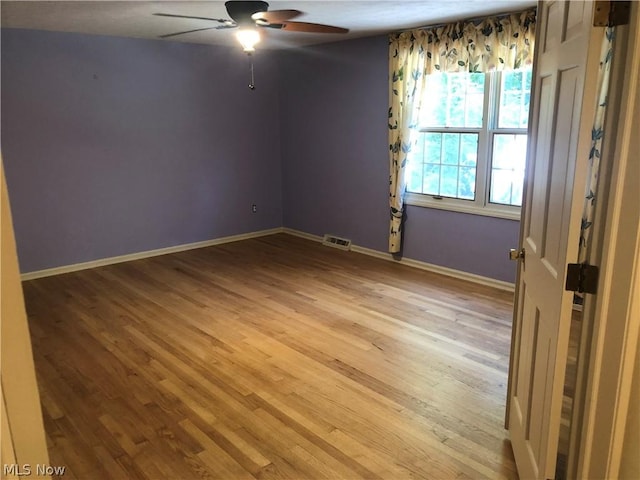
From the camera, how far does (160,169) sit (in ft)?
18.0

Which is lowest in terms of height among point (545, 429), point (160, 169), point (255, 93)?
point (545, 429)

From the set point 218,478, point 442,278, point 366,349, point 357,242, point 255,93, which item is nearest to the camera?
point 218,478

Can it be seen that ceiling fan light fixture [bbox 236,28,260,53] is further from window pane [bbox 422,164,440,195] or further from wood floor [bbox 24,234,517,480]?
window pane [bbox 422,164,440,195]

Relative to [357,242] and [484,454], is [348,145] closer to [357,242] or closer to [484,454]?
[357,242]

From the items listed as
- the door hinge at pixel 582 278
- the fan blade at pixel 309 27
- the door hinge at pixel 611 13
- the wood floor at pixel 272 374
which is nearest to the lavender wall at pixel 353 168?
the wood floor at pixel 272 374

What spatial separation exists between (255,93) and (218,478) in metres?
4.89

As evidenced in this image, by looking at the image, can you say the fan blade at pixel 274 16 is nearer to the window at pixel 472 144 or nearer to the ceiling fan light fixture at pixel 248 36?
the ceiling fan light fixture at pixel 248 36

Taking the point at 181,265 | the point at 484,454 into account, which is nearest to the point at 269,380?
the point at 484,454

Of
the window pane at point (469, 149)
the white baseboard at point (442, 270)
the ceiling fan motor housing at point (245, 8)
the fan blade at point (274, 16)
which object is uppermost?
the ceiling fan motor housing at point (245, 8)

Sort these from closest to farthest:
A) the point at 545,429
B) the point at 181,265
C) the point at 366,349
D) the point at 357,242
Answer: the point at 545,429, the point at 366,349, the point at 181,265, the point at 357,242

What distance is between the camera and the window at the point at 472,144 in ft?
13.8

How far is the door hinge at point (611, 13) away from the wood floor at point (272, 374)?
180cm

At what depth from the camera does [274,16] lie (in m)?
3.14

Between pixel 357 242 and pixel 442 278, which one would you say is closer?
pixel 442 278
